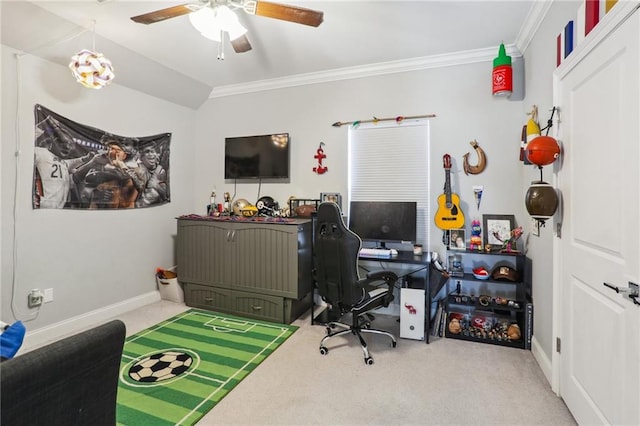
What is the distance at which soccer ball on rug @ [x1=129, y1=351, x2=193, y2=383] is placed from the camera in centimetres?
216

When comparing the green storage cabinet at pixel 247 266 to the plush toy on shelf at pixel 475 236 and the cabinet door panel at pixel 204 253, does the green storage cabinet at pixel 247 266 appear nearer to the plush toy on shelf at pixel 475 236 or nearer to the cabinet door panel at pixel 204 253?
the cabinet door panel at pixel 204 253

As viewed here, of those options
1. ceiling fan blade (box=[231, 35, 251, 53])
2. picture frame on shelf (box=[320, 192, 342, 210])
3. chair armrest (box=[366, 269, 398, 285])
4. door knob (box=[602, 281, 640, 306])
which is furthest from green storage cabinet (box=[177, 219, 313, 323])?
door knob (box=[602, 281, 640, 306])

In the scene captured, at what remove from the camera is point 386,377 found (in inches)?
86.0

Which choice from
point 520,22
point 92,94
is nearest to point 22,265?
point 92,94

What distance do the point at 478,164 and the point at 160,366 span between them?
10.5 ft

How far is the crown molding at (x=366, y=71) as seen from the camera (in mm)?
3041

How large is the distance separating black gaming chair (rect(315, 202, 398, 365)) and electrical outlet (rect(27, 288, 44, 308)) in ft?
7.89

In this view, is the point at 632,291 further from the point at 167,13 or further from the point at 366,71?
the point at 366,71

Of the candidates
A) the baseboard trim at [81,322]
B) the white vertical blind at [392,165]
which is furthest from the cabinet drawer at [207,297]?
the white vertical blind at [392,165]

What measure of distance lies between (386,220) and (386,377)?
57.5 inches

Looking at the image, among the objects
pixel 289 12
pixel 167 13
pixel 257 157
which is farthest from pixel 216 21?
pixel 257 157

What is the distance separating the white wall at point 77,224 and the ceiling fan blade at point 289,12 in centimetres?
217

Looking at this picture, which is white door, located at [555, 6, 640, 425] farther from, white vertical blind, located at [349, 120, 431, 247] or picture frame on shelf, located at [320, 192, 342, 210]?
picture frame on shelf, located at [320, 192, 342, 210]

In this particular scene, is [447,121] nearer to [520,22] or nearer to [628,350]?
[520,22]
